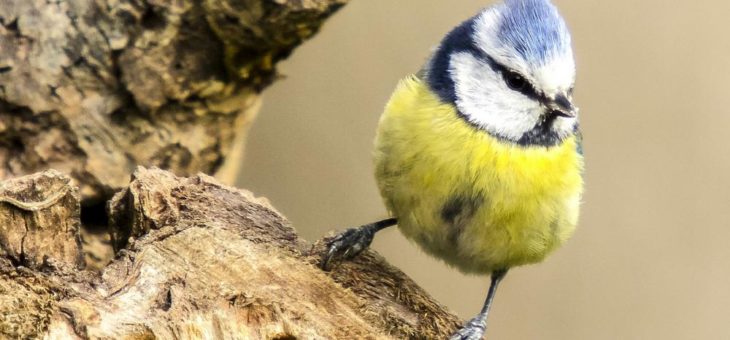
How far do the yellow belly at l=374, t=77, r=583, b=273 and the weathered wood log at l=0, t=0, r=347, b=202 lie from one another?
0.96 ft

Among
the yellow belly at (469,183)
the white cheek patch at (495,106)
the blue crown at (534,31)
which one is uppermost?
the blue crown at (534,31)

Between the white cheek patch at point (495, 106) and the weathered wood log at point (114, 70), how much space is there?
0.99ft

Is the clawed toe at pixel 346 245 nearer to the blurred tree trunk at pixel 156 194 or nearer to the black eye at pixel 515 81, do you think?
the blurred tree trunk at pixel 156 194

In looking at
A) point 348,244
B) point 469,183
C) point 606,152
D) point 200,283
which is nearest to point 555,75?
point 469,183

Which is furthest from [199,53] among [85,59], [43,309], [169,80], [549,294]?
[549,294]

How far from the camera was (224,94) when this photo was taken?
1668 millimetres

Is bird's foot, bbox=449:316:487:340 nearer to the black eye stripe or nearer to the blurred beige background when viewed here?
the black eye stripe

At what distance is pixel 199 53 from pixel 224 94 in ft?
0.35

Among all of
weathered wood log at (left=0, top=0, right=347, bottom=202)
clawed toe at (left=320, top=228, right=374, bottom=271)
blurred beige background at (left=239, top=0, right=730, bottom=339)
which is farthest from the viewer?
blurred beige background at (left=239, top=0, right=730, bottom=339)

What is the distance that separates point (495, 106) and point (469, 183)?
0.12m

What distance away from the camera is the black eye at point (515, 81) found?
1.27 m

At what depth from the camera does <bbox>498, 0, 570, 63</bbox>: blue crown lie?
4.09ft

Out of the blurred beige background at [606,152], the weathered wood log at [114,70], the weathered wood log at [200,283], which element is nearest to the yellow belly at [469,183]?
the weathered wood log at [200,283]

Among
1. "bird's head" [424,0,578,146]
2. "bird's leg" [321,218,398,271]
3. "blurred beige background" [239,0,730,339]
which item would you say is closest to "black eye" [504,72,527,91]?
"bird's head" [424,0,578,146]
